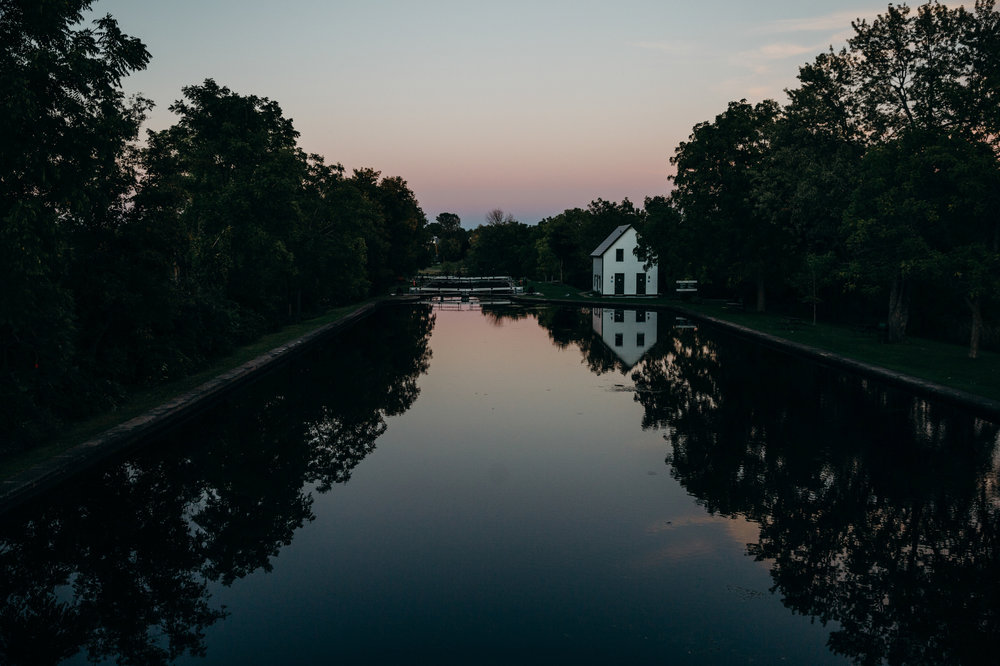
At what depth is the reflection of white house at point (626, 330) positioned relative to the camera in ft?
90.1

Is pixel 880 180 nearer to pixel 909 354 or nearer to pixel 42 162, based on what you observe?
pixel 909 354

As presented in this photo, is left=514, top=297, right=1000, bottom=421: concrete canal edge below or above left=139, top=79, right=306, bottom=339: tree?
below

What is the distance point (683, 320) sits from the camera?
1734 inches

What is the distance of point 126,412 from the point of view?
1522 cm

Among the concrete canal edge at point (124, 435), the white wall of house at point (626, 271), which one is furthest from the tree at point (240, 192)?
the white wall of house at point (626, 271)

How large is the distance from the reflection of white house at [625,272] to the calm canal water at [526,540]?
2209 inches

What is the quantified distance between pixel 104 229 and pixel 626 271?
6018 cm

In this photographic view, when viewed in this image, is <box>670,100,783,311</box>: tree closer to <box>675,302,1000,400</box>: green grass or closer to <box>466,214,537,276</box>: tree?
<box>675,302,1000,400</box>: green grass

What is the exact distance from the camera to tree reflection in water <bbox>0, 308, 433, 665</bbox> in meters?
6.52

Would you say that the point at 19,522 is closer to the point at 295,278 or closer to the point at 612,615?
the point at 612,615

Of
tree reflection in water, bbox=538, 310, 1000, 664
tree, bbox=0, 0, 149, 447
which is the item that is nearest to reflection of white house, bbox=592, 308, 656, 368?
tree reflection in water, bbox=538, 310, 1000, 664

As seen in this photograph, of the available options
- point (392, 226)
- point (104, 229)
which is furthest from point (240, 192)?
point (392, 226)

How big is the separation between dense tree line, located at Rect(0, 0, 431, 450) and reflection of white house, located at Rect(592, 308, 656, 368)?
15.6 m

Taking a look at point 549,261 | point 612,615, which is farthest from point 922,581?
point 549,261
